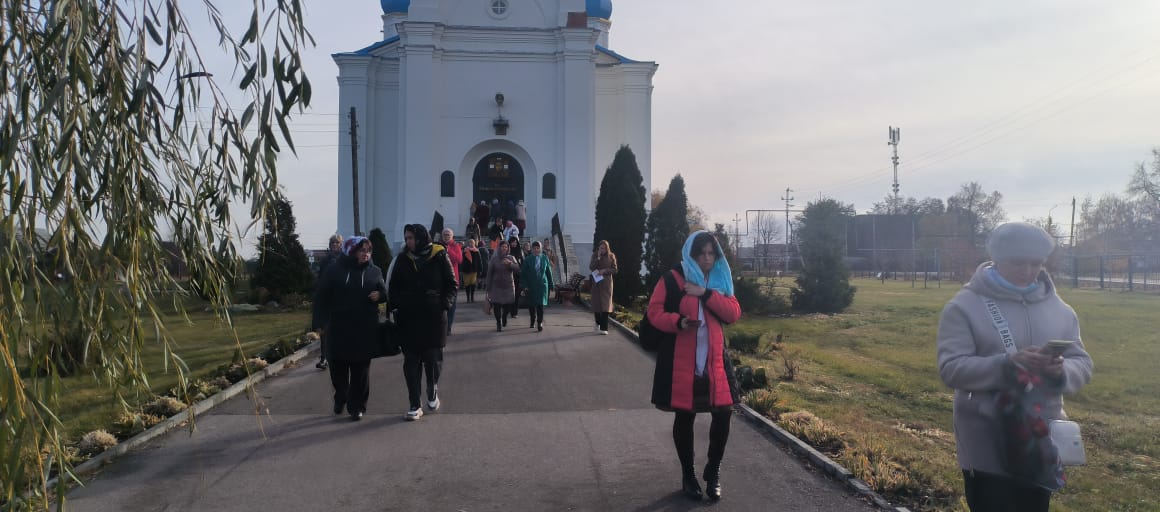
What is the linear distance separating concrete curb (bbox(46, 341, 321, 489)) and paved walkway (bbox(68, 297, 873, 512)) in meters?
0.12

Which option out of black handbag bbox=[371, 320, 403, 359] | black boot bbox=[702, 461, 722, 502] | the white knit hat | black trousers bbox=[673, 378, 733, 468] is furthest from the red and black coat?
black handbag bbox=[371, 320, 403, 359]

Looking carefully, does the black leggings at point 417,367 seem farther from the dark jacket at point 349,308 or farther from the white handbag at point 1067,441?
the white handbag at point 1067,441

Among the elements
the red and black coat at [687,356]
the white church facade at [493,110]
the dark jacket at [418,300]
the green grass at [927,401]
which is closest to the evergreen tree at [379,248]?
the white church facade at [493,110]

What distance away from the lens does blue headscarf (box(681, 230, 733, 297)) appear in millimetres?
5578

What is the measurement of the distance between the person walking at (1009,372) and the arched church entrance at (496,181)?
27009mm

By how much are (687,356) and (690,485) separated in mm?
903

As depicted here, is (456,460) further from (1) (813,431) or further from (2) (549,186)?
(2) (549,186)

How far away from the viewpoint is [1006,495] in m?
3.62

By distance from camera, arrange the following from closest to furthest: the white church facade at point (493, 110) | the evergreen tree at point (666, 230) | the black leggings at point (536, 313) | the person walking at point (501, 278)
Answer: the person walking at point (501, 278)
the black leggings at point (536, 313)
the evergreen tree at point (666, 230)
the white church facade at point (493, 110)

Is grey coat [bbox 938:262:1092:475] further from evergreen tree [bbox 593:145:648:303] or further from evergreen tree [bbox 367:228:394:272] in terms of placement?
evergreen tree [bbox 367:228:394:272]

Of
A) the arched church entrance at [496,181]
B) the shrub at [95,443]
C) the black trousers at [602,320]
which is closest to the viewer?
the shrub at [95,443]

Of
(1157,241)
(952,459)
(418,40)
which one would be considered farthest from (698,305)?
(1157,241)

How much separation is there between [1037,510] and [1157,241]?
59170mm

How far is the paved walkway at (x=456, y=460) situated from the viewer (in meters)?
5.56
